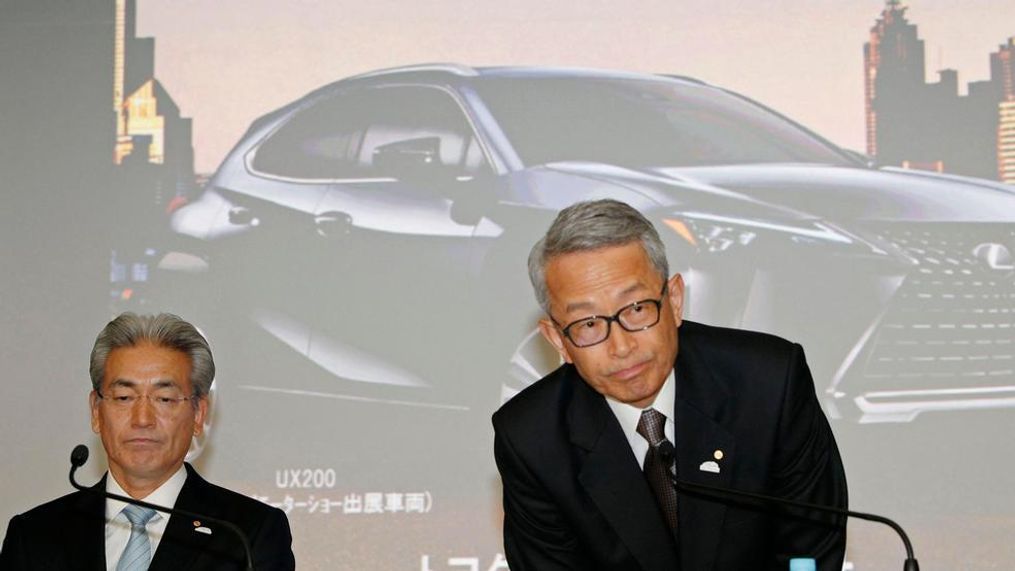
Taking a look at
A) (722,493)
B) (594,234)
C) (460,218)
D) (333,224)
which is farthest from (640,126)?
(722,493)

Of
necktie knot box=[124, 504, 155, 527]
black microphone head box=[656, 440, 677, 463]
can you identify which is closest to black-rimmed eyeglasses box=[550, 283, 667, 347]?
black microphone head box=[656, 440, 677, 463]

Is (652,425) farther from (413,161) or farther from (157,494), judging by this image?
(413,161)

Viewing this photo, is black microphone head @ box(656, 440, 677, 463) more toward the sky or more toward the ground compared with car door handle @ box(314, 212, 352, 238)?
more toward the ground

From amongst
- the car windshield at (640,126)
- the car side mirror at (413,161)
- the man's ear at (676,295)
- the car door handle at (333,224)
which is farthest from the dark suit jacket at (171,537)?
the car windshield at (640,126)

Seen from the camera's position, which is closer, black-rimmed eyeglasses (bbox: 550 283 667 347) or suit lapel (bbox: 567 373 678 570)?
black-rimmed eyeglasses (bbox: 550 283 667 347)

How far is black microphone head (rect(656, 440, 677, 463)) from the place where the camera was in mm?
2553

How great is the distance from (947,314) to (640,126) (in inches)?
43.3

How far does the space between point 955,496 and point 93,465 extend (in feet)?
8.66

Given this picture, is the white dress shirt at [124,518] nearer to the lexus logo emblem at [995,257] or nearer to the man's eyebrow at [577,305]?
the man's eyebrow at [577,305]

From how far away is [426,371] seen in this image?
4.10m

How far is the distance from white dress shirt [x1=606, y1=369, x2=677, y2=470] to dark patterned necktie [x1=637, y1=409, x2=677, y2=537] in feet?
0.04

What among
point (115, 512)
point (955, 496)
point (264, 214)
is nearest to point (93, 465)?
point (264, 214)

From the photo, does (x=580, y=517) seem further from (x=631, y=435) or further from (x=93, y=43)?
(x=93, y=43)

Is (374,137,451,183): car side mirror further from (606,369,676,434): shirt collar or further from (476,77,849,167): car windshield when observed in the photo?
(606,369,676,434): shirt collar
